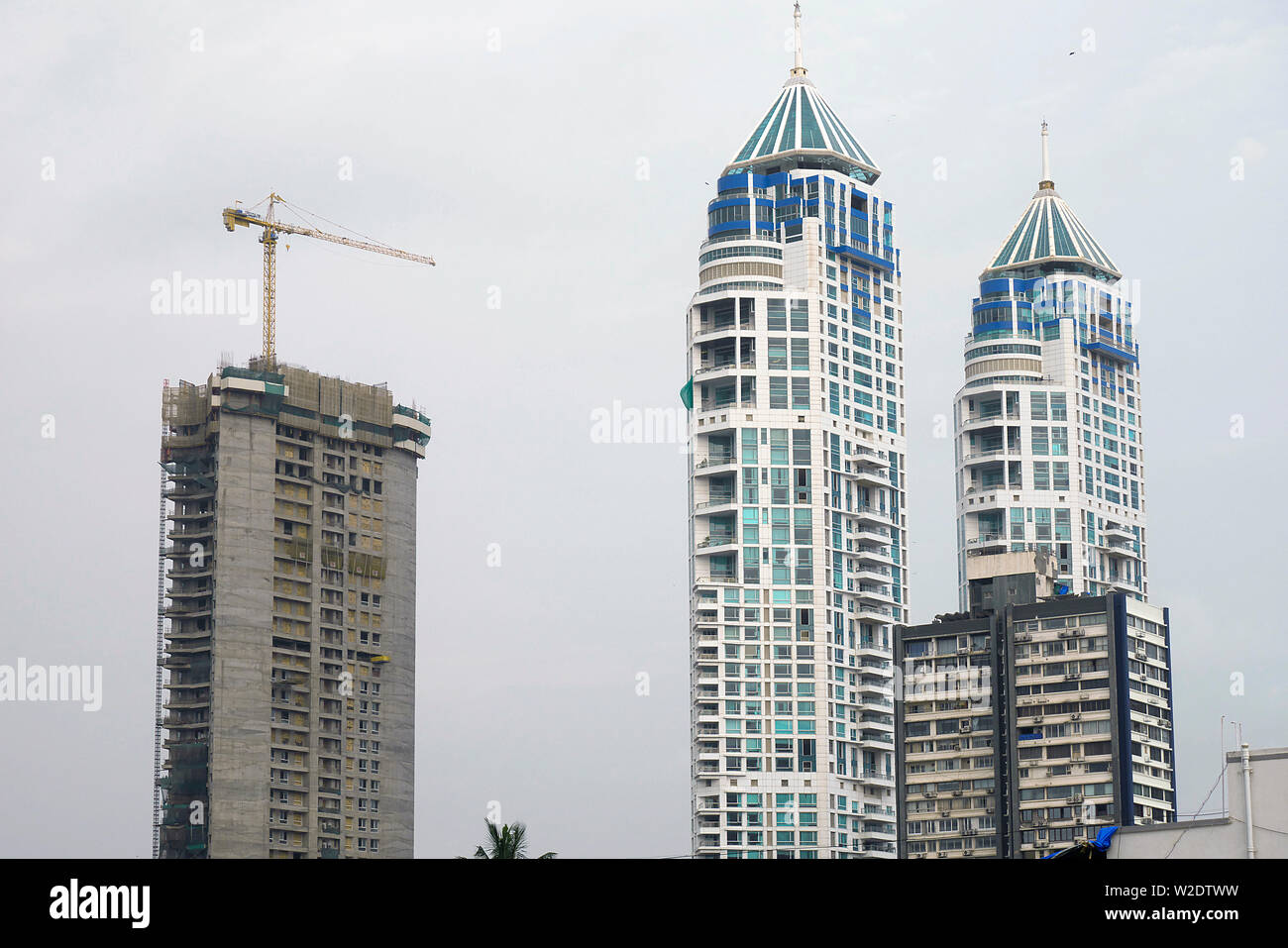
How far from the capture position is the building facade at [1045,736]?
7392 inches

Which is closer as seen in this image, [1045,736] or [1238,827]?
[1238,827]

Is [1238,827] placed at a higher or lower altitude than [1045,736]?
lower

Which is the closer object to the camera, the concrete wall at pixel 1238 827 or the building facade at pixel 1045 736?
the concrete wall at pixel 1238 827

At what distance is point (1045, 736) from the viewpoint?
191125 mm

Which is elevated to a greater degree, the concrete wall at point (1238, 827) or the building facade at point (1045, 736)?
the building facade at point (1045, 736)

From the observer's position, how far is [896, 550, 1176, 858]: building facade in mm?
187750

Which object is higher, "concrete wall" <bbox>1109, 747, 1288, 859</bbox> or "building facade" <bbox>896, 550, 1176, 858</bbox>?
"building facade" <bbox>896, 550, 1176, 858</bbox>

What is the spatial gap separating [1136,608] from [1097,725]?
12690mm

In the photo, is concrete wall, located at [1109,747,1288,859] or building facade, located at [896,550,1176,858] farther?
building facade, located at [896,550,1176,858]
